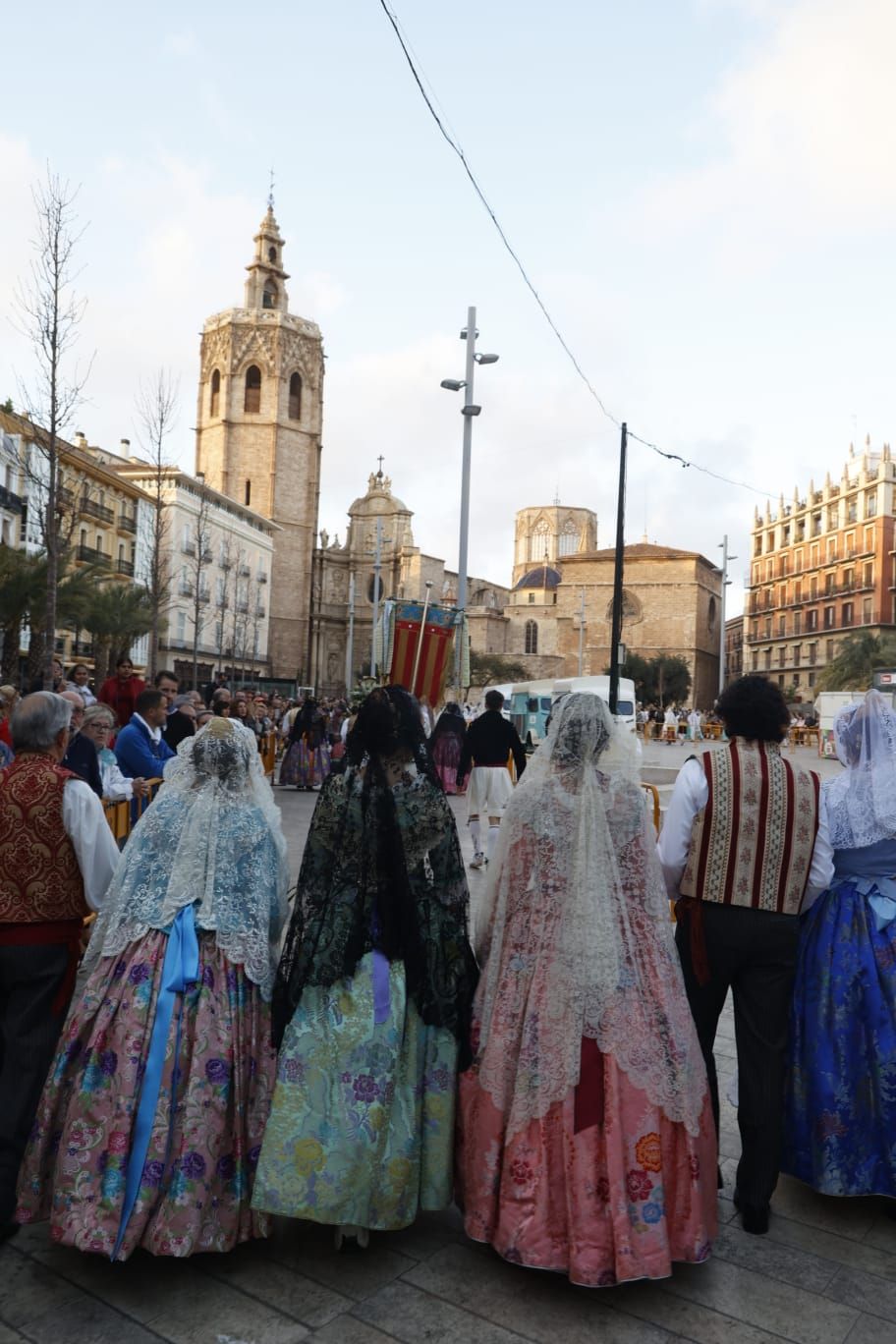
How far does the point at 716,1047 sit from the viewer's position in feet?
16.5

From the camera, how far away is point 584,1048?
9.29 ft

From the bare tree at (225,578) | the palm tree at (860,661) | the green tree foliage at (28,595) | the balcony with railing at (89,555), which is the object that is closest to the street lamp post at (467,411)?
the green tree foliage at (28,595)

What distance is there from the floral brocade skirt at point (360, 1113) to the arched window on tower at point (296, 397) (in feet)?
209

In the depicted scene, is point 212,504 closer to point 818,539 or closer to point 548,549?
point 818,539

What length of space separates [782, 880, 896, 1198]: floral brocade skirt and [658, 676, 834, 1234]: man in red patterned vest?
5.8 inches

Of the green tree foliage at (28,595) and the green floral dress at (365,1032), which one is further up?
the green tree foliage at (28,595)

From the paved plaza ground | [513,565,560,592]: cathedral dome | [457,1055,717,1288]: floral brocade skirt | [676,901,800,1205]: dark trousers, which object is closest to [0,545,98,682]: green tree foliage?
the paved plaza ground

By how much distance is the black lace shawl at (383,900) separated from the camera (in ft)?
9.71

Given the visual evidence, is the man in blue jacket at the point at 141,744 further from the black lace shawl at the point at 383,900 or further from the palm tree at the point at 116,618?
the palm tree at the point at 116,618

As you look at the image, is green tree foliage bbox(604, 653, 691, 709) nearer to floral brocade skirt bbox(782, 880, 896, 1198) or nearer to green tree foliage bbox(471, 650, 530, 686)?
green tree foliage bbox(471, 650, 530, 686)

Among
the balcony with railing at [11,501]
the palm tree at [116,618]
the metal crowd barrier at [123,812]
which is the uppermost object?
the balcony with railing at [11,501]

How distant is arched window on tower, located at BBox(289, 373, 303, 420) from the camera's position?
6353 cm

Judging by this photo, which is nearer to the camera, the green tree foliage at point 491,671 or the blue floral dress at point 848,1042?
the blue floral dress at point 848,1042

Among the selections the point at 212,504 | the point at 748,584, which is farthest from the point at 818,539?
the point at 212,504
